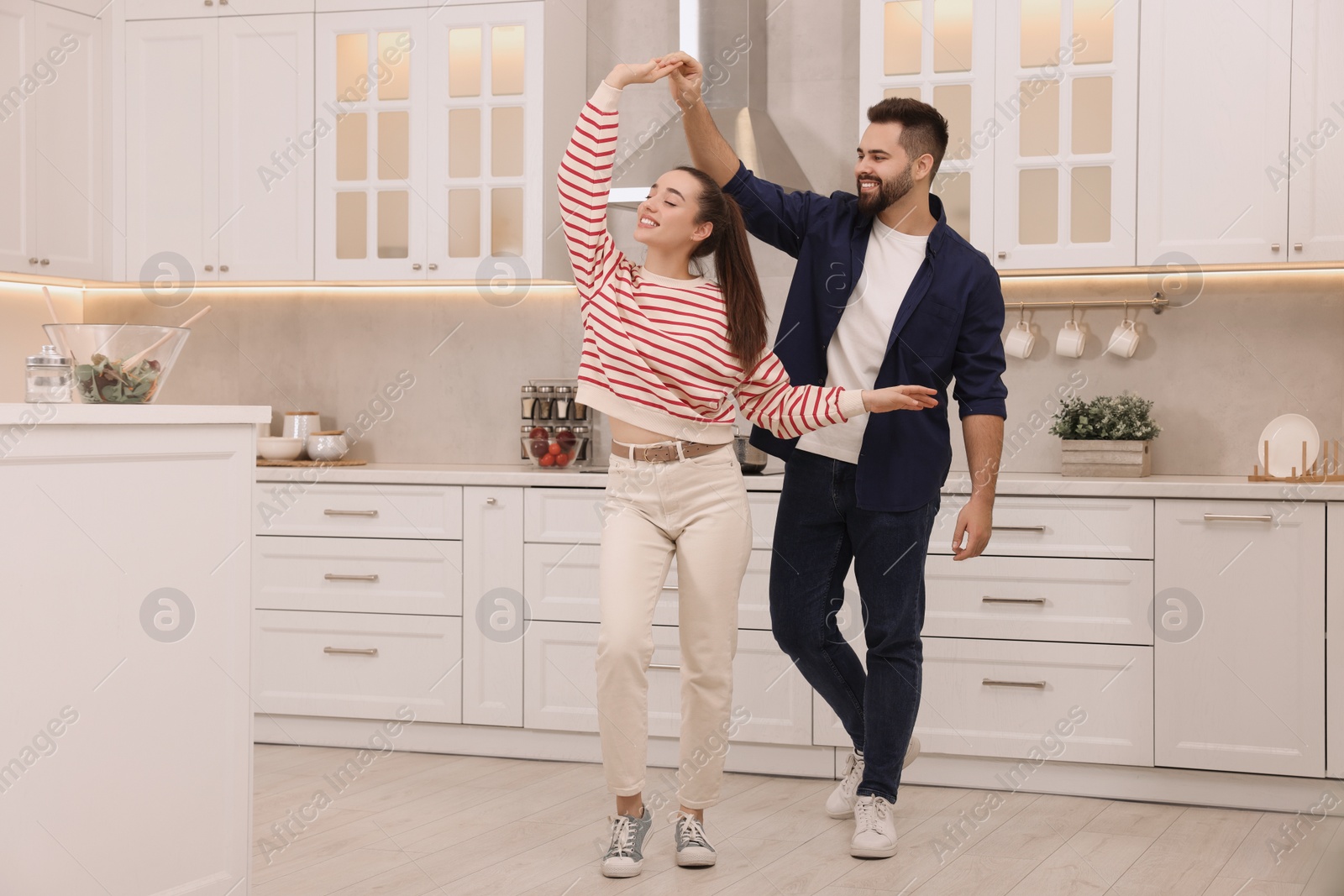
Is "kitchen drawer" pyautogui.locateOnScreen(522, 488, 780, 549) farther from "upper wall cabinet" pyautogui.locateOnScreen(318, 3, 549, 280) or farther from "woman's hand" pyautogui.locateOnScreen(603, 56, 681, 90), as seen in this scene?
"woman's hand" pyautogui.locateOnScreen(603, 56, 681, 90)

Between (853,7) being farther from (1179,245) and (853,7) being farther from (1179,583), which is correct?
(1179,583)

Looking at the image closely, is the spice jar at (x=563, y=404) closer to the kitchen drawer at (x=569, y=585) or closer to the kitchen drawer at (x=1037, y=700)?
the kitchen drawer at (x=569, y=585)

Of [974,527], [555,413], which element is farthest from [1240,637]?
[555,413]

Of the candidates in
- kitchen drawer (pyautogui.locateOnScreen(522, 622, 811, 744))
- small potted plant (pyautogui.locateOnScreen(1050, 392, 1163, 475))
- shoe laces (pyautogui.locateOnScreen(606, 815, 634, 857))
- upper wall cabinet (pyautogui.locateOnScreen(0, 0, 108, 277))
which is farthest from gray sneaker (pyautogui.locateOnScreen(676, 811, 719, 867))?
upper wall cabinet (pyautogui.locateOnScreen(0, 0, 108, 277))

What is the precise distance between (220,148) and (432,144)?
0.69 metres

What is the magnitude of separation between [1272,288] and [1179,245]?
422 millimetres

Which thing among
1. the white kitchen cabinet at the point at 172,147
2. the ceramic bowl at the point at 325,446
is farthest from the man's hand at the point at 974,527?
the white kitchen cabinet at the point at 172,147

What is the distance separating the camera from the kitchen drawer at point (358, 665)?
3.32 metres

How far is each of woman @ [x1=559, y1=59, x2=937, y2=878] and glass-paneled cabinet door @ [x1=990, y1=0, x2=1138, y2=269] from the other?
1235 mm

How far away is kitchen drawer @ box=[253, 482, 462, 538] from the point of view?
10.9 ft

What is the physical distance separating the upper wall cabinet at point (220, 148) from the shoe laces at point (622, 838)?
2.14 meters

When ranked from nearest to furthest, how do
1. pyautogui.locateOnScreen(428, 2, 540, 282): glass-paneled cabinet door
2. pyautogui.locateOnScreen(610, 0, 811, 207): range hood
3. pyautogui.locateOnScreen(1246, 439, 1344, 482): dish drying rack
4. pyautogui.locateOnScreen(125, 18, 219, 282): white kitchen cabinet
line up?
1. pyautogui.locateOnScreen(1246, 439, 1344, 482): dish drying rack
2. pyautogui.locateOnScreen(610, 0, 811, 207): range hood
3. pyautogui.locateOnScreen(428, 2, 540, 282): glass-paneled cabinet door
4. pyautogui.locateOnScreen(125, 18, 219, 282): white kitchen cabinet

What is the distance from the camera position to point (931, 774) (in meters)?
3.05

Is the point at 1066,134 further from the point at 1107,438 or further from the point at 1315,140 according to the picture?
the point at 1107,438
